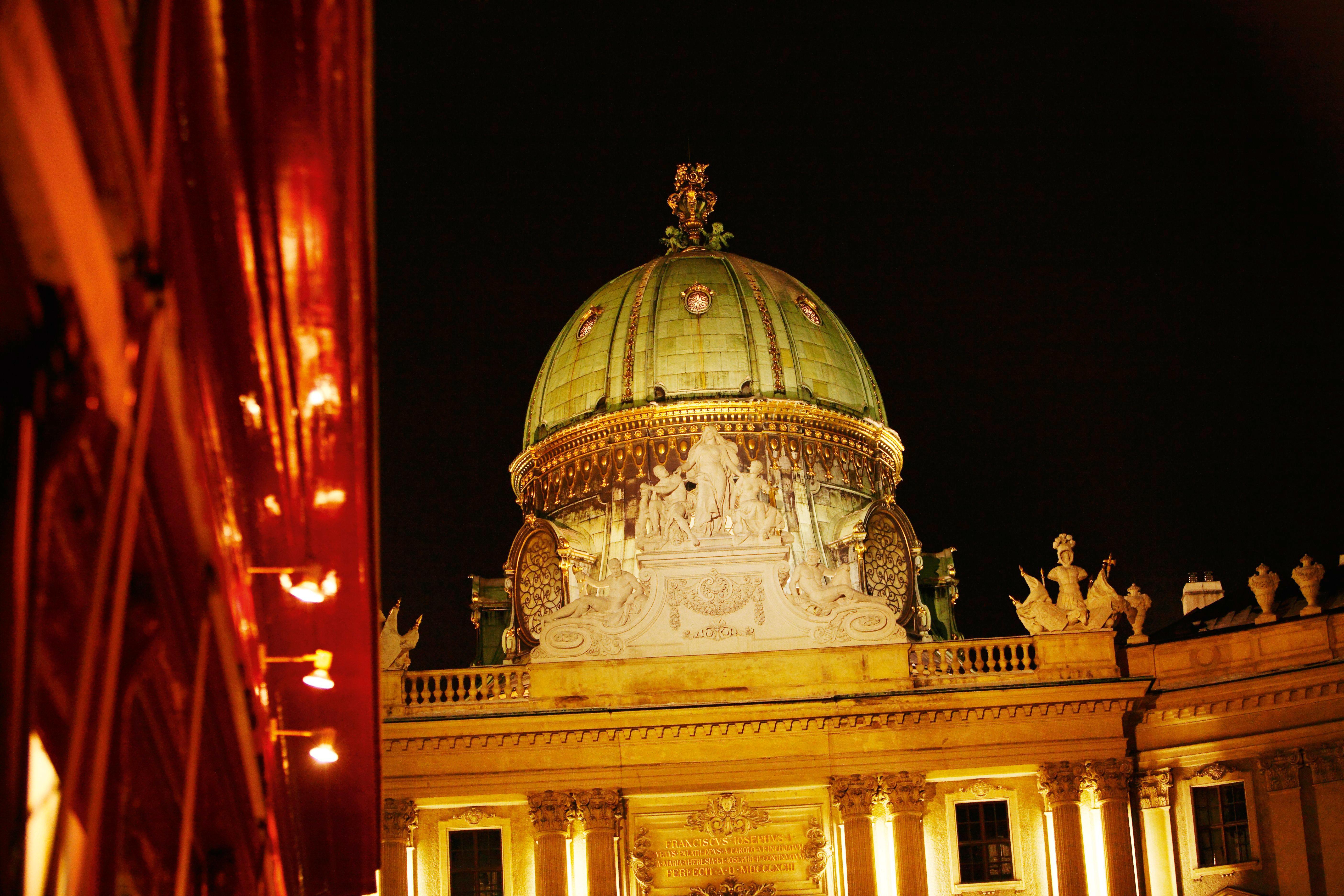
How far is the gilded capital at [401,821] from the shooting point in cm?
3353

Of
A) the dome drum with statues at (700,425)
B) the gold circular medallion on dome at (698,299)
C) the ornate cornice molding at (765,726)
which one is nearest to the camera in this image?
the ornate cornice molding at (765,726)

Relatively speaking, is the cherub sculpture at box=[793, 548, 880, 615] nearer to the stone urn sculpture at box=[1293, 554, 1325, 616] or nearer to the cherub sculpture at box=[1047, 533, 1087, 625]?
the cherub sculpture at box=[1047, 533, 1087, 625]

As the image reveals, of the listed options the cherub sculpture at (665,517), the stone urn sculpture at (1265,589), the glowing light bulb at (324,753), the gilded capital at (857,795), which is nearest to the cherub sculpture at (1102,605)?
the stone urn sculpture at (1265,589)

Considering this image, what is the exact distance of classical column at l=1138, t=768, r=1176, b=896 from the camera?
33.7 m

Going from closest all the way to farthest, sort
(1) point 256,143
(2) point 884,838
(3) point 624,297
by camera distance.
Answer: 1. (1) point 256,143
2. (2) point 884,838
3. (3) point 624,297

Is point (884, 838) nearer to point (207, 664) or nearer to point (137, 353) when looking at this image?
point (207, 664)

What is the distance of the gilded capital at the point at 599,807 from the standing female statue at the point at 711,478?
5.33 m

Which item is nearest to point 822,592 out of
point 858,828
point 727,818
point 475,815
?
point 858,828

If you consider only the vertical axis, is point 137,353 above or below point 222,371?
below

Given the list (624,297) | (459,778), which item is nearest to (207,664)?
(459,778)

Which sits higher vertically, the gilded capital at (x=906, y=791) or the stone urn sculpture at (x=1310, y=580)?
the stone urn sculpture at (x=1310, y=580)

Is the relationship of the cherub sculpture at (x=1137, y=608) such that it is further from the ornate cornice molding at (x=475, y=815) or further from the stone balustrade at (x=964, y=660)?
the ornate cornice molding at (x=475, y=815)

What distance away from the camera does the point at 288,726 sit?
773 cm

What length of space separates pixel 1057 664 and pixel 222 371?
31263 mm
